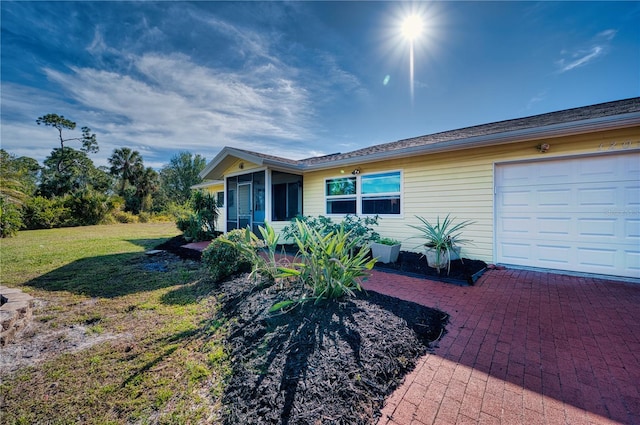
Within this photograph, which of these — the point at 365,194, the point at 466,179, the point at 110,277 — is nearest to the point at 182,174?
the point at 110,277

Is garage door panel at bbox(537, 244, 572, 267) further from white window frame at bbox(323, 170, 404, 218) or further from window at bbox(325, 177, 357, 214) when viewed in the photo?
window at bbox(325, 177, 357, 214)

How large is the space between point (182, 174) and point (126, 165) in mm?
5691

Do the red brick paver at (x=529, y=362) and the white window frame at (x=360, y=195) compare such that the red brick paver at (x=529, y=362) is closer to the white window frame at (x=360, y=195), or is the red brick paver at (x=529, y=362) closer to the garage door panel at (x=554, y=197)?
the garage door panel at (x=554, y=197)

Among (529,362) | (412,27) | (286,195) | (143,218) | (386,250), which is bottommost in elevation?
(529,362)

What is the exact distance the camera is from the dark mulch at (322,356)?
5.24 ft

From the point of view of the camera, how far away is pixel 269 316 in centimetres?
279

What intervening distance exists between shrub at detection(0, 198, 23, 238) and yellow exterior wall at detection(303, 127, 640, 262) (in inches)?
608

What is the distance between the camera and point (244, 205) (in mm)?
9461

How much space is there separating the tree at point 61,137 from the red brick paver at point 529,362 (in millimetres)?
35608

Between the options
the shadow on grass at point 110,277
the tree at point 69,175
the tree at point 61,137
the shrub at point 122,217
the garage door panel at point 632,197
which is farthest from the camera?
the tree at point 61,137

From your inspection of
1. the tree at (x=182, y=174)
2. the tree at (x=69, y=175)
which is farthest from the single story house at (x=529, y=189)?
the tree at (x=69, y=175)

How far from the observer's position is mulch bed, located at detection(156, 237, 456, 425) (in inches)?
62.9

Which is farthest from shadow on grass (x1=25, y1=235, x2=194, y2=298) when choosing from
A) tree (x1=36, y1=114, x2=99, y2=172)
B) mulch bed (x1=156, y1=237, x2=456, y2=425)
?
tree (x1=36, y1=114, x2=99, y2=172)

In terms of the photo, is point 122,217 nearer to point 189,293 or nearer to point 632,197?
point 189,293
